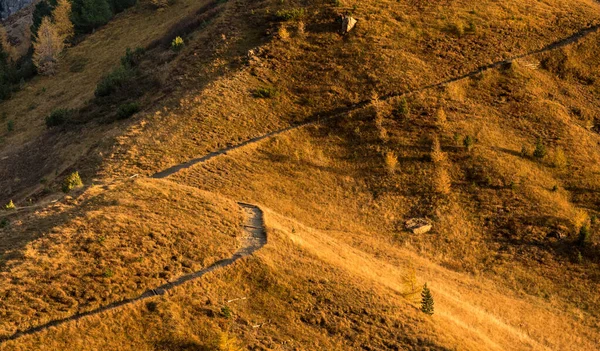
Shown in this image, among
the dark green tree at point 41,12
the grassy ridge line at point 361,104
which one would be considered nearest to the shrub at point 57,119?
the grassy ridge line at point 361,104

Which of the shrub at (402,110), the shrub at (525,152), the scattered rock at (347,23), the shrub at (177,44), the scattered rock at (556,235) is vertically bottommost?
the scattered rock at (556,235)

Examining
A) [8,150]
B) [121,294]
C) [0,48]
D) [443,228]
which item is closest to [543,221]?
[443,228]

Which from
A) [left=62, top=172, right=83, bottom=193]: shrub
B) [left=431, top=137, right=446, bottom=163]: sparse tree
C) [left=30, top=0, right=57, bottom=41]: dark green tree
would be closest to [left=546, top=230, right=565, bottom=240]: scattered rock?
[left=431, top=137, right=446, bottom=163]: sparse tree

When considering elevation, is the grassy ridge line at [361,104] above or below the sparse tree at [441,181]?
above

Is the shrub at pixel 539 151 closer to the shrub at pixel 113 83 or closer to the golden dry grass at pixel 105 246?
the golden dry grass at pixel 105 246

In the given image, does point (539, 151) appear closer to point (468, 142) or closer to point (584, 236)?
point (468, 142)

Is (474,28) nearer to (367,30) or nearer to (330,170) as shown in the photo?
(367,30)
